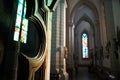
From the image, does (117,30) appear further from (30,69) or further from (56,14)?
(30,69)

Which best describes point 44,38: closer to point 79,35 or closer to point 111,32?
point 111,32

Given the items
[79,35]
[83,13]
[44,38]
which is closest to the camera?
[44,38]

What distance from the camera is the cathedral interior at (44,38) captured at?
1.77 metres

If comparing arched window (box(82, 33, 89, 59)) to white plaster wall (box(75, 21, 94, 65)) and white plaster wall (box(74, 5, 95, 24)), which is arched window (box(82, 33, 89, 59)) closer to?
white plaster wall (box(75, 21, 94, 65))

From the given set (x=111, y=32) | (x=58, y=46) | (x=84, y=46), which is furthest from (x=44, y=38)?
(x=84, y=46)

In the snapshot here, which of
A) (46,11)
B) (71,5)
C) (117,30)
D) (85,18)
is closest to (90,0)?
(71,5)

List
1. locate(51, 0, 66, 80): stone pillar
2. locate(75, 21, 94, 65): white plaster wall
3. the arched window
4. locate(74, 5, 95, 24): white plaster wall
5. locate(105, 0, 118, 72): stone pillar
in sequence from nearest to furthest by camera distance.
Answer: locate(51, 0, 66, 80): stone pillar → locate(105, 0, 118, 72): stone pillar → locate(74, 5, 95, 24): white plaster wall → locate(75, 21, 94, 65): white plaster wall → the arched window

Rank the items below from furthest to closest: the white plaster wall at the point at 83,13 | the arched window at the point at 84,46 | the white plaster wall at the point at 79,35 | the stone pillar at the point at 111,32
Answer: the arched window at the point at 84,46, the white plaster wall at the point at 79,35, the white plaster wall at the point at 83,13, the stone pillar at the point at 111,32

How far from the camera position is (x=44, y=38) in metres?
2.76

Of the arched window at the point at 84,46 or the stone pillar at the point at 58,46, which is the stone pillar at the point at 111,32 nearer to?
the stone pillar at the point at 58,46

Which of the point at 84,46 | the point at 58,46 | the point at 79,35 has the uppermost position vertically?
the point at 79,35

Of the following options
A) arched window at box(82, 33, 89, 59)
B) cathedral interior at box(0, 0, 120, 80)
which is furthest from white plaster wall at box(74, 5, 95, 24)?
arched window at box(82, 33, 89, 59)

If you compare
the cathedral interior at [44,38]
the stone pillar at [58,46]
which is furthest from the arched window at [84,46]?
the stone pillar at [58,46]

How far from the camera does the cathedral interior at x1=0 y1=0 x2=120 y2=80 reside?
1.77 m
